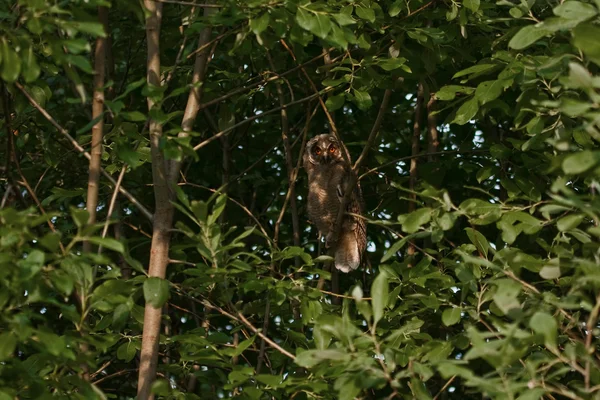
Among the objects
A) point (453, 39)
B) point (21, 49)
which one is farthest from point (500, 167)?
point (21, 49)

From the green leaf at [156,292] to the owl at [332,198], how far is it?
2552 mm

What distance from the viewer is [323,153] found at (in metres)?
6.09

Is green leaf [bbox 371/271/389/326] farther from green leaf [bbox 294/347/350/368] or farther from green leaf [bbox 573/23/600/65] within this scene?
green leaf [bbox 573/23/600/65]

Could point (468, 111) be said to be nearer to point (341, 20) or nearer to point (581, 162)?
point (341, 20)

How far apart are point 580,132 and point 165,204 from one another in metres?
1.54

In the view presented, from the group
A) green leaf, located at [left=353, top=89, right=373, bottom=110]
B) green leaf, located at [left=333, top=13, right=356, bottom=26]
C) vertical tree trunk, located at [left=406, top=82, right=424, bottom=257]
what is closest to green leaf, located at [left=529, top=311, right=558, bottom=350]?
green leaf, located at [left=333, top=13, right=356, bottom=26]

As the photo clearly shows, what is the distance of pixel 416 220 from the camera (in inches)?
114

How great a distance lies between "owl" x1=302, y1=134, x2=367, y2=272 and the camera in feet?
18.4

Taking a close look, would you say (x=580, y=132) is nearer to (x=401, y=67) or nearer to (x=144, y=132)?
(x=401, y=67)

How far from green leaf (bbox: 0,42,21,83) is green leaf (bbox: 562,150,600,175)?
1.44 metres

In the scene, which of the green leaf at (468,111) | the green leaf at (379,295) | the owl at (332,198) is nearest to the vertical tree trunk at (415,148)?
the owl at (332,198)

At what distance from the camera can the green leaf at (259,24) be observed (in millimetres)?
2953

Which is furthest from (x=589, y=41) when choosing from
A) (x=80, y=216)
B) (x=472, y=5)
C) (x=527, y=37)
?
(x=472, y=5)

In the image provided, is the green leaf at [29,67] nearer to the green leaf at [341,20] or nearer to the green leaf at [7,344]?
the green leaf at [7,344]
